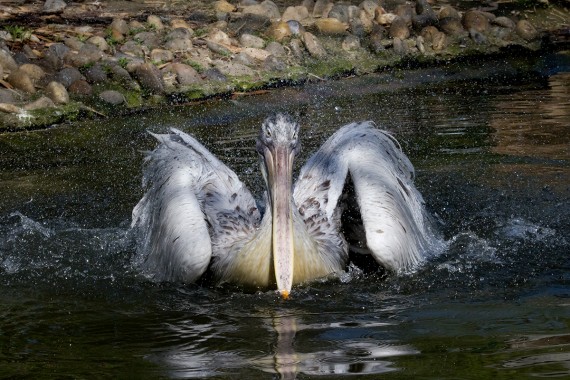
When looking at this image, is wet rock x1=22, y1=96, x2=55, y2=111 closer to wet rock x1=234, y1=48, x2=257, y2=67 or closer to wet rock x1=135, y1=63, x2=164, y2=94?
wet rock x1=135, y1=63, x2=164, y2=94

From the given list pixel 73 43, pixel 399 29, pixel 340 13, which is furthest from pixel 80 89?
pixel 399 29

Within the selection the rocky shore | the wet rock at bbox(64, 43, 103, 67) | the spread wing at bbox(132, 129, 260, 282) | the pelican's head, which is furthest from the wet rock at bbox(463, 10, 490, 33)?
the pelican's head

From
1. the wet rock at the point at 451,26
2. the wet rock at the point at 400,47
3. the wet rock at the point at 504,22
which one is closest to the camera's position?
the wet rock at the point at 400,47

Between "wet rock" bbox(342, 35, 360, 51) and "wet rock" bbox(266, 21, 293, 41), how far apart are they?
63 centimetres

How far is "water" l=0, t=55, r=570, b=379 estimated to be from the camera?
3842mm

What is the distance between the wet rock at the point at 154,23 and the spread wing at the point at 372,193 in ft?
17.2

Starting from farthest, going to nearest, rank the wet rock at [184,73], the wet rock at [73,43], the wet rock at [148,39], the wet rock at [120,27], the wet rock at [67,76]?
the wet rock at [120,27] → the wet rock at [148,39] → the wet rock at [73,43] → the wet rock at [184,73] → the wet rock at [67,76]

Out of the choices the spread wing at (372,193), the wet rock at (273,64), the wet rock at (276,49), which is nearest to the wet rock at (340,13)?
the wet rock at (276,49)

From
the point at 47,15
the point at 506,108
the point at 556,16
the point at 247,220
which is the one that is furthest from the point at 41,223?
the point at 556,16

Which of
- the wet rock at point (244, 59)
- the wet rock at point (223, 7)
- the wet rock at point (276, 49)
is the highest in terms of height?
the wet rock at point (223, 7)

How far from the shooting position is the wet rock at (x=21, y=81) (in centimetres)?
913

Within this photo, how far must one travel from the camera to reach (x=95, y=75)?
9.57 meters

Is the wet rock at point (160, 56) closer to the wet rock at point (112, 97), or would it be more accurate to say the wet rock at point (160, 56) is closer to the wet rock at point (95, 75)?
the wet rock at point (95, 75)

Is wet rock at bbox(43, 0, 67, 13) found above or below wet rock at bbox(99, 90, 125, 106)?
above
